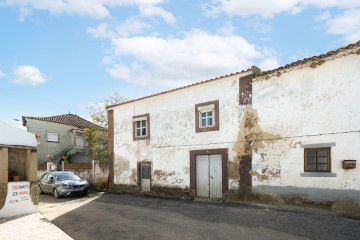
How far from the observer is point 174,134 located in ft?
Result: 49.7

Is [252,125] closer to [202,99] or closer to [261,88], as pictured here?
[261,88]

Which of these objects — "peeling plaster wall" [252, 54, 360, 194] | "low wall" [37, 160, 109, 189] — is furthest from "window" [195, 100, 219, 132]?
"low wall" [37, 160, 109, 189]

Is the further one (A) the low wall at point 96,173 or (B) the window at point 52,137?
(B) the window at point 52,137

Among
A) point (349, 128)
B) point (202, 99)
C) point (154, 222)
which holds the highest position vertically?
point (202, 99)

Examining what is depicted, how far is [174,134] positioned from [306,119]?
6805 millimetres

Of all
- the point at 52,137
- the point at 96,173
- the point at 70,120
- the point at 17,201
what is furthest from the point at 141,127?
the point at 70,120

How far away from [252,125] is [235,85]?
201cm

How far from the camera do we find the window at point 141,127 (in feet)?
54.7

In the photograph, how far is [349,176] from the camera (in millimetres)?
Result: 9422

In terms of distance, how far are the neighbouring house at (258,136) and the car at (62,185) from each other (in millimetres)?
2790

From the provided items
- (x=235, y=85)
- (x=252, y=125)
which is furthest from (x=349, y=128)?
(x=235, y=85)

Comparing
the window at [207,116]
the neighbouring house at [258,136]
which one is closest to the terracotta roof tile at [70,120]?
the neighbouring house at [258,136]

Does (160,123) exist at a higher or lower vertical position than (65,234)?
higher

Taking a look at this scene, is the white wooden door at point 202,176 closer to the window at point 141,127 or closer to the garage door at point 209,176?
the garage door at point 209,176
